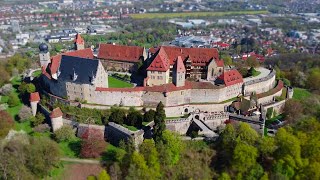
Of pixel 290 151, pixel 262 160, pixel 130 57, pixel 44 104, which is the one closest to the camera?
pixel 290 151

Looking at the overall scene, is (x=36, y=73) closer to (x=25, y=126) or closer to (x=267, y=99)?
(x=25, y=126)

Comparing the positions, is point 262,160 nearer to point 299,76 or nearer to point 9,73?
point 299,76

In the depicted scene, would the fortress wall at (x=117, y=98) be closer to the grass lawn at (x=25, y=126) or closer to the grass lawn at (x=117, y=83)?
the grass lawn at (x=117, y=83)

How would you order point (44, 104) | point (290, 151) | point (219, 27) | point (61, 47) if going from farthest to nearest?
1. point (219, 27)
2. point (61, 47)
3. point (44, 104)
4. point (290, 151)

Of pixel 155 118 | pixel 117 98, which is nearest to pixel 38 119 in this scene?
pixel 117 98

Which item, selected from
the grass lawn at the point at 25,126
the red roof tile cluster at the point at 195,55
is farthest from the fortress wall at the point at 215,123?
the grass lawn at the point at 25,126

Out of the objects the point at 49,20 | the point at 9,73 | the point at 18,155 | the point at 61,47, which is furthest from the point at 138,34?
the point at 18,155
